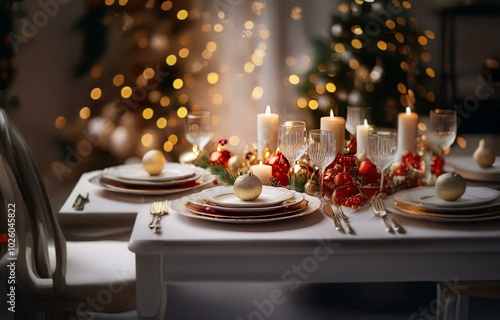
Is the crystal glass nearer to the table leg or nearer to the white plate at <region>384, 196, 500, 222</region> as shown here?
the white plate at <region>384, 196, 500, 222</region>

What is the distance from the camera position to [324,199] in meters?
1.62

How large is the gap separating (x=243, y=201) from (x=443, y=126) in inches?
28.5

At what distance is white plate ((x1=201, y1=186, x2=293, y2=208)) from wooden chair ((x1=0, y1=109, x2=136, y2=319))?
0.36 metres

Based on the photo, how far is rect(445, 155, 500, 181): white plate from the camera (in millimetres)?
1852

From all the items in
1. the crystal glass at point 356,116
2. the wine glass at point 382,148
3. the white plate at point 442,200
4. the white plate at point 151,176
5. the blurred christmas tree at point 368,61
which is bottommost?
the white plate at point 442,200

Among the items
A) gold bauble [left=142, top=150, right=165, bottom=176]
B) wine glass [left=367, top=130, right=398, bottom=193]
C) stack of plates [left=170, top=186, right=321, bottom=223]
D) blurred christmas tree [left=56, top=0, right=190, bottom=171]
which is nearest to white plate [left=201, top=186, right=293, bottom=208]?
stack of plates [left=170, top=186, right=321, bottom=223]

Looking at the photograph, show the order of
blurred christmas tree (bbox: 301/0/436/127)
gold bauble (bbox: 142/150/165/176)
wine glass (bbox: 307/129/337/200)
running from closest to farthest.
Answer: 1. wine glass (bbox: 307/129/337/200)
2. gold bauble (bbox: 142/150/165/176)
3. blurred christmas tree (bbox: 301/0/436/127)

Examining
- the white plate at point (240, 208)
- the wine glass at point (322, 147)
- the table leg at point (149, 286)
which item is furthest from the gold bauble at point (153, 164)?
the table leg at point (149, 286)

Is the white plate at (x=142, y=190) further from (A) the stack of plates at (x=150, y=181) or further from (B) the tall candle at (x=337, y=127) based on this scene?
(B) the tall candle at (x=337, y=127)

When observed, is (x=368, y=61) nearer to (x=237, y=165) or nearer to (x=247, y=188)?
(x=237, y=165)

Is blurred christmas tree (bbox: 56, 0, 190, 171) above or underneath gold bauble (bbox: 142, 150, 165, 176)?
above

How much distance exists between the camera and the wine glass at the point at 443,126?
1.91 metres

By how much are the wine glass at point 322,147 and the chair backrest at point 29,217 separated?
0.64 metres

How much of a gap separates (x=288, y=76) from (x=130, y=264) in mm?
1732
